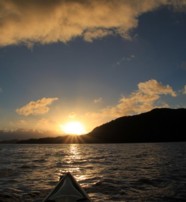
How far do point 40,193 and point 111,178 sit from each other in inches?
327

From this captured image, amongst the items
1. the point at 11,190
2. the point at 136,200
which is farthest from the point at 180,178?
the point at 11,190

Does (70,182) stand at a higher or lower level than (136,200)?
higher

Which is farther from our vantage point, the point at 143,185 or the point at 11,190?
the point at 143,185

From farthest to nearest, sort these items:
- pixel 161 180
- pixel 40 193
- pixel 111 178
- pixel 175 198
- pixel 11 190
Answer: pixel 111 178 → pixel 161 180 → pixel 11 190 → pixel 40 193 → pixel 175 198

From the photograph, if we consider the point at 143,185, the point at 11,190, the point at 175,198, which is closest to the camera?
the point at 175,198

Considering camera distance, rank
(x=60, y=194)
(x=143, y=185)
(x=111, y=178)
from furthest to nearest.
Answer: (x=111, y=178) → (x=143, y=185) → (x=60, y=194)

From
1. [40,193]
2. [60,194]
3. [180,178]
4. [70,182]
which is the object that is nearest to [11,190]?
[40,193]

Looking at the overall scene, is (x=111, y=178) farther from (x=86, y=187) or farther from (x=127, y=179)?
(x=86, y=187)

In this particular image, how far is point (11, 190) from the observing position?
19.4 m

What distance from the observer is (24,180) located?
78.2ft

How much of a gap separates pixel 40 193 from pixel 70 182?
3597 mm

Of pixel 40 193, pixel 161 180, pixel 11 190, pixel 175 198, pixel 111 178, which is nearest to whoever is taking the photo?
pixel 175 198

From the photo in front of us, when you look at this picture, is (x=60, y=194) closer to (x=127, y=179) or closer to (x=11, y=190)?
(x=11, y=190)

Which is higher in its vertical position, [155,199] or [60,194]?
[60,194]
